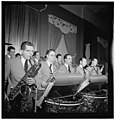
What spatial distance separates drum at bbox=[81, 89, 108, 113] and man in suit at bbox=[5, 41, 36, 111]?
22.6 inches

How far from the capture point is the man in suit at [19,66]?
7.04ft

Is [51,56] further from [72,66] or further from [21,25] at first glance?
[21,25]

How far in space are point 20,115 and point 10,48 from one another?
0.70m

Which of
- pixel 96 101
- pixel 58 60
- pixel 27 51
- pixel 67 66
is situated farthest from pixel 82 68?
pixel 27 51

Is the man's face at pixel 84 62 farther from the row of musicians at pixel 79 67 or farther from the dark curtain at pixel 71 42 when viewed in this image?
the dark curtain at pixel 71 42

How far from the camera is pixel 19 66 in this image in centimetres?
216

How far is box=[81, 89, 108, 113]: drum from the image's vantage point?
7.11 feet

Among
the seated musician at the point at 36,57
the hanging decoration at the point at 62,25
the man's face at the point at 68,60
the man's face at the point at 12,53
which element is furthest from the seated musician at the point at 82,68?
the man's face at the point at 12,53

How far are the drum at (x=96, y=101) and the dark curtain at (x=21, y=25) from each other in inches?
28.9

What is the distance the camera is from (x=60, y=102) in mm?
2146

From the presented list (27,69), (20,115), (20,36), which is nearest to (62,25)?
(20,36)

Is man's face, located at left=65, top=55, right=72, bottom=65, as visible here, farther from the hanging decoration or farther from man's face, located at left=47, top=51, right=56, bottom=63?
the hanging decoration

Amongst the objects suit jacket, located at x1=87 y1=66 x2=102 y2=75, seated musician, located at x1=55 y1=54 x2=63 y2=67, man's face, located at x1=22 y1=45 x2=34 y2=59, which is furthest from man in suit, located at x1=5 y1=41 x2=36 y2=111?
suit jacket, located at x1=87 y1=66 x2=102 y2=75

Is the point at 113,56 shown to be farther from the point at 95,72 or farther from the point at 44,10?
the point at 44,10
